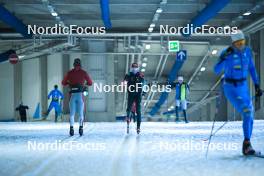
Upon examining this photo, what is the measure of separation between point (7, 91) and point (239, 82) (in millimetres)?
28839

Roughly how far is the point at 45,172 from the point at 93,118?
22743 millimetres

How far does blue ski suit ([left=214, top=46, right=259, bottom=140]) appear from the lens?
25.1ft

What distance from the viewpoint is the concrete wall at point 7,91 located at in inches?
1377

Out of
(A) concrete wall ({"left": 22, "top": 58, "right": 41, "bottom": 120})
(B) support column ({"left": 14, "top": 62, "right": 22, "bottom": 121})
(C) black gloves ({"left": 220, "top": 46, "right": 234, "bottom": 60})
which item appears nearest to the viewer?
(C) black gloves ({"left": 220, "top": 46, "right": 234, "bottom": 60})

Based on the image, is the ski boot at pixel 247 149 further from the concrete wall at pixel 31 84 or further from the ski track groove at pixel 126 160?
the concrete wall at pixel 31 84

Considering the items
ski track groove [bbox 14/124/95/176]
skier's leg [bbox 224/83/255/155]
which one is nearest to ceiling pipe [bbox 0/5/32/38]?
ski track groove [bbox 14/124/95/176]

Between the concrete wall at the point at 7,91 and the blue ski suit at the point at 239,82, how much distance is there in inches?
1120

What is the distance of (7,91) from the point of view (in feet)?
115

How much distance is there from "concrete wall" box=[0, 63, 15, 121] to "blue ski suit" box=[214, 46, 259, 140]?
28441 millimetres

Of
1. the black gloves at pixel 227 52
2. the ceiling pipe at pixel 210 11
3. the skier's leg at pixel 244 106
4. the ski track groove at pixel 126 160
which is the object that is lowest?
the ski track groove at pixel 126 160

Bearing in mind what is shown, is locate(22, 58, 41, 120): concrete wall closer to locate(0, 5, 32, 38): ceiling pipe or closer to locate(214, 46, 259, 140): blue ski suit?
locate(0, 5, 32, 38): ceiling pipe

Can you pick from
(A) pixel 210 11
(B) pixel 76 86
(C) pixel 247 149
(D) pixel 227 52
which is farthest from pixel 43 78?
(C) pixel 247 149

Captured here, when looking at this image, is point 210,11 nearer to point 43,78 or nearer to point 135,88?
point 135,88

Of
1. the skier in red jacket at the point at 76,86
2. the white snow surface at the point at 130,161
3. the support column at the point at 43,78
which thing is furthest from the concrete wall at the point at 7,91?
the white snow surface at the point at 130,161
